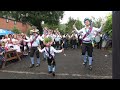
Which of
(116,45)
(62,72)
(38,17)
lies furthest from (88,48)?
(38,17)

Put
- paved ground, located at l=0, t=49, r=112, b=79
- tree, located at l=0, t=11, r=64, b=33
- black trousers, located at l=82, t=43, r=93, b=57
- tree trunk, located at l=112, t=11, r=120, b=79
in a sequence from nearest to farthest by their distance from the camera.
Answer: tree trunk, located at l=112, t=11, r=120, b=79
paved ground, located at l=0, t=49, r=112, b=79
black trousers, located at l=82, t=43, r=93, b=57
tree, located at l=0, t=11, r=64, b=33

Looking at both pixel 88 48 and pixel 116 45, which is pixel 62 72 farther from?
pixel 116 45

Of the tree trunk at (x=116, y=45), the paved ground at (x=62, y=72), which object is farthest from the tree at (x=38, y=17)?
the tree trunk at (x=116, y=45)

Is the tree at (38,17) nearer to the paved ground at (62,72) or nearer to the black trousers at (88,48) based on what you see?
the paved ground at (62,72)

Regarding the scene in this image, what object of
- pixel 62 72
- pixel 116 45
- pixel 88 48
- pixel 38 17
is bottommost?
pixel 62 72

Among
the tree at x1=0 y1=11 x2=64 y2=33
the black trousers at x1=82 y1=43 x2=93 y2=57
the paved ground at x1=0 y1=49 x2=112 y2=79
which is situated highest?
the tree at x1=0 y1=11 x2=64 y2=33

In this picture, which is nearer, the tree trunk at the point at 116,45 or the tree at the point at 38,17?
the tree trunk at the point at 116,45

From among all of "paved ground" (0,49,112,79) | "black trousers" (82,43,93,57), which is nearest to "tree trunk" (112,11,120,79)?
"paved ground" (0,49,112,79)

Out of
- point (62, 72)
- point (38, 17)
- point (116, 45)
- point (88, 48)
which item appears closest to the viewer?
point (116, 45)

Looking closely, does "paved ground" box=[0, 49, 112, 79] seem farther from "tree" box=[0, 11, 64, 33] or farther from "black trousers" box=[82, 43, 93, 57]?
"tree" box=[0, 11, 64, 33]
